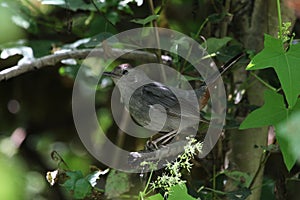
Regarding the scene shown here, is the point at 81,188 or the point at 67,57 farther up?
the point at 67,57

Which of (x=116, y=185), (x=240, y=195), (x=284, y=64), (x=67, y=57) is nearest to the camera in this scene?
(x=284, y=64)

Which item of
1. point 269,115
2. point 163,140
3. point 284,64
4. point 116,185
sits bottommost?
point 116,185

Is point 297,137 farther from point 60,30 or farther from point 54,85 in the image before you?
point 54,85

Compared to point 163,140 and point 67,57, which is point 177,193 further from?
point 67,57

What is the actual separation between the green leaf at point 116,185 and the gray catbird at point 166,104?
153 millimetres

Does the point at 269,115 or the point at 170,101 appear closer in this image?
the point at 269,115

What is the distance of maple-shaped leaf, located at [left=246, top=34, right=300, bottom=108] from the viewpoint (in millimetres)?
1059

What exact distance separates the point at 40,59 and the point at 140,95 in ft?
1.05

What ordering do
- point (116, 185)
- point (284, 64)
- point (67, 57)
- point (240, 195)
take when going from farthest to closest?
point (67, 57) < point (116, 185) < point (240, 195) < point (284, 64)

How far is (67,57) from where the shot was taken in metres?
1.65

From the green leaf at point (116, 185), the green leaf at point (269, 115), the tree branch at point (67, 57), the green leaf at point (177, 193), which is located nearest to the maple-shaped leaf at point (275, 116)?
the green leaf at point (269, 115)

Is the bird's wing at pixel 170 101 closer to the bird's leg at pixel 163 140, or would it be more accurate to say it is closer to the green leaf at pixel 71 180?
the bird's leg at pixel 163 140

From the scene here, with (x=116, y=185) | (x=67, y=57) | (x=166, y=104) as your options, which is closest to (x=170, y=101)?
(x=166, y=104)

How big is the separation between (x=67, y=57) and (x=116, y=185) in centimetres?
41
